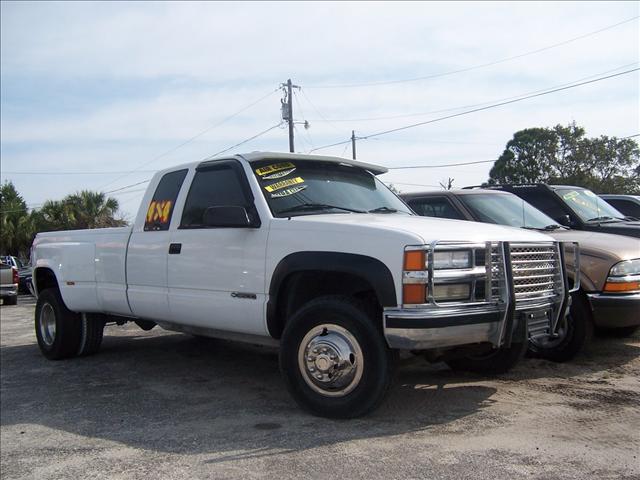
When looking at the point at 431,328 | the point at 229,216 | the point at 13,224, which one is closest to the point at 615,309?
the point at 431,328

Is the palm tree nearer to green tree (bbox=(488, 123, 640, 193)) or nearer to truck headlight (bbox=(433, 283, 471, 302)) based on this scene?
green tree (bbox=(488, 123, 640, 193))

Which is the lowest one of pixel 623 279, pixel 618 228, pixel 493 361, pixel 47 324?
pixel 493 361

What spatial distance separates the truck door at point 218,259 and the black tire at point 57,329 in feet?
7.36

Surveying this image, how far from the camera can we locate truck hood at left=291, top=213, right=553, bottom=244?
4230 mm

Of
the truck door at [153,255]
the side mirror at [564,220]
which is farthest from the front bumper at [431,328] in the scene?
the side mirror at [564,220]

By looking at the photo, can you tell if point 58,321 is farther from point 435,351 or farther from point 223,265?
point 435,351

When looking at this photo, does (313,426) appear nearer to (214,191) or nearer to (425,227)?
(425,227)

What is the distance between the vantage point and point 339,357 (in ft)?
14.3

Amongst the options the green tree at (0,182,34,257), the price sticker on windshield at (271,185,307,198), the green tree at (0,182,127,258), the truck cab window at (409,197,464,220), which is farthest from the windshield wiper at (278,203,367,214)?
the green tree at (0,182,34,257)

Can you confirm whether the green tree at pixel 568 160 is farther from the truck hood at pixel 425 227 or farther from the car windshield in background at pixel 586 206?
the truck hood at pixel 425 227

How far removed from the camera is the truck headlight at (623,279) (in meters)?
5.83

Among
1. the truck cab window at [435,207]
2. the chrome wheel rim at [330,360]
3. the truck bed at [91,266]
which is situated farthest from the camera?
the truck cab window at [435,207]

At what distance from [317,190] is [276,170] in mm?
392

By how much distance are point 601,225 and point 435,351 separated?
414cm
